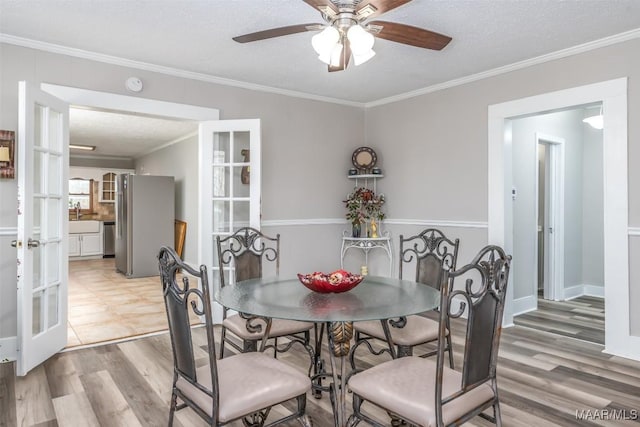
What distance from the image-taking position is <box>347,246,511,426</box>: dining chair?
1481mm

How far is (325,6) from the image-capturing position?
2123 millimetres

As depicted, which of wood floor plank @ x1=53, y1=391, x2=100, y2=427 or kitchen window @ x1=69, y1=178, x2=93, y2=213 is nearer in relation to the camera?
wood floor plank @ x1=53, y1=391, x2=100, y2=427

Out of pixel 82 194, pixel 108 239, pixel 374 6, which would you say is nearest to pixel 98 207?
pixel 82 194

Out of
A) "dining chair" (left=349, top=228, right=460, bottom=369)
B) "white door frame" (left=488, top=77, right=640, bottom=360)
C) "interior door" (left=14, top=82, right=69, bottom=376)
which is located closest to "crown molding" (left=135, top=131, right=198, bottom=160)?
"interior door" (left=14, top=82, right=69, bottom=376)

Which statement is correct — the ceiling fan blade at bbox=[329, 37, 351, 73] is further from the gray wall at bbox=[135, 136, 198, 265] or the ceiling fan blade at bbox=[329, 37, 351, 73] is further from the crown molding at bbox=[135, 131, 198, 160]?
the gray wall at bbox=[135, 136, 198, 265]

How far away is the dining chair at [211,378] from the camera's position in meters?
1.55

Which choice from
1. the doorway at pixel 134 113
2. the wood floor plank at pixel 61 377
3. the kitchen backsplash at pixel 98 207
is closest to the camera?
the wood floor plank at pixel 61 377

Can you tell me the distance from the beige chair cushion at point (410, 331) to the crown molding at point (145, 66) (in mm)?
2915

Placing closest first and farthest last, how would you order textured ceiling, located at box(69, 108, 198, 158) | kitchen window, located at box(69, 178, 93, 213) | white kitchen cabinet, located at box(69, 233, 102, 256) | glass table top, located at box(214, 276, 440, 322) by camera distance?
1. glass table top, located at box(214, 276, 440, 322)
2. textured ceiling, located at box(69, 108, 198, 158)
3. white kitchen cabinet, located at box(69, 233, 102, 256)
4. kitchen window, located at box(69, 178, 93, 213)

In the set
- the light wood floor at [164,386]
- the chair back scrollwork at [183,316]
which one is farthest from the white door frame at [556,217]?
the chair back scrollwork at [183,316]

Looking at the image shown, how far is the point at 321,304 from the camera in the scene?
76.3 inches

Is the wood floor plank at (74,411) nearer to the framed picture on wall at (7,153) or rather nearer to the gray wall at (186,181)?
the framed picture on wall at (7,153)

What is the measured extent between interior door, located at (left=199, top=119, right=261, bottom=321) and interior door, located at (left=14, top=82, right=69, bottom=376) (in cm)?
118

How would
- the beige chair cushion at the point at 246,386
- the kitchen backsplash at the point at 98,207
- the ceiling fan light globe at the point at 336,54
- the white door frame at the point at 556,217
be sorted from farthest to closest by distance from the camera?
the kitchen backsplash at the point at 98,207
the white door frame at the point at 556,217
the ceiling fan light globe at the point at 336,54
the beige chair cushion at the point at 246,386
